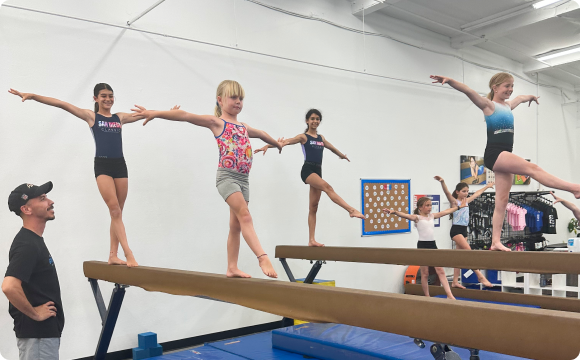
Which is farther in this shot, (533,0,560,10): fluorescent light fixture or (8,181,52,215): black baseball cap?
(533,0,560,10): fluorescent light fixture

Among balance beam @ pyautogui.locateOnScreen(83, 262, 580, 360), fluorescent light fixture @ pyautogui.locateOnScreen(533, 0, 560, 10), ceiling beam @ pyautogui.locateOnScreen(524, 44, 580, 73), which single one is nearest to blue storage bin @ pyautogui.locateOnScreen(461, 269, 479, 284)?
fluorescent light fixture @ pyautogui.locateOnScreen(533, 0, 560, 10)

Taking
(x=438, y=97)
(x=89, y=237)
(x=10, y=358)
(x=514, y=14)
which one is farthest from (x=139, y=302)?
(x=514, y=14)

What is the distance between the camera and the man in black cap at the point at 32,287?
2992 mm

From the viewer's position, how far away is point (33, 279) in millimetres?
3131

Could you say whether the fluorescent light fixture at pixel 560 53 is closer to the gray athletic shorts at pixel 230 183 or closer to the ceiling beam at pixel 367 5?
the ceiling beam at pixel 367 5

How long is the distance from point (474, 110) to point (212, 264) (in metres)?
7.22

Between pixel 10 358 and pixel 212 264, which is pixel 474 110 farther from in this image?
pixel 10 358

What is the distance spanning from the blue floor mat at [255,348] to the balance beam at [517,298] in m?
2.41

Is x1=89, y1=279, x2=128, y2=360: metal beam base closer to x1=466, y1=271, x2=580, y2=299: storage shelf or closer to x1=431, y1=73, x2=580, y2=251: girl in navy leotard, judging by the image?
x1=431, y1=73, x2=580, y2=251: girl in navy leotard

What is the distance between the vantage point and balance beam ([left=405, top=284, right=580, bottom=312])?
5066 mm

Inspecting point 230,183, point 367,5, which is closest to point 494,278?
point 367,5

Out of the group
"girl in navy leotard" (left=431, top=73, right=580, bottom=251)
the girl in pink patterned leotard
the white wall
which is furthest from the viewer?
the white wall

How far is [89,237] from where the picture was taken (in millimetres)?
5289

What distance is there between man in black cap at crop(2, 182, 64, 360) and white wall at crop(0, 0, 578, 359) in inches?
75.1
